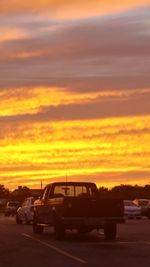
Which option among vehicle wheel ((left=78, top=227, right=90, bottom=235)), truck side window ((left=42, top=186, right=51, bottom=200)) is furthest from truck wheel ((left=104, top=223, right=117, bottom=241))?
truck side window ((left=42, top=186, right=51, bottom=200))

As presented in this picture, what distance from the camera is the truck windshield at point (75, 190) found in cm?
3131

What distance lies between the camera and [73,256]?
20.6m

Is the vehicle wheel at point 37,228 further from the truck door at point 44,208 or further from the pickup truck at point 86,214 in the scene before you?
the pickup truck at point 86,214

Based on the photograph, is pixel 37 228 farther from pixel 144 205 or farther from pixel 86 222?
pixel 144 205

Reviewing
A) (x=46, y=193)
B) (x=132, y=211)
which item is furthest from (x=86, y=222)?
(x=132, y=211)

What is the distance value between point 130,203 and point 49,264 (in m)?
41.6

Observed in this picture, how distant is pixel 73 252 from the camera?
2202 centimetres

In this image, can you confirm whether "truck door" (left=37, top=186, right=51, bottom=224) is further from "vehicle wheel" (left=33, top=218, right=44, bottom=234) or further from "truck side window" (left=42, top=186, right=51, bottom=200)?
"vehicle wheel" (left=33, top=218, right=44, bottom=234)

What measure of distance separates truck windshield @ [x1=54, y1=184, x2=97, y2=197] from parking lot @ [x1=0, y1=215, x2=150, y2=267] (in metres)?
2.40

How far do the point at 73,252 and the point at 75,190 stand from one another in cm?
981

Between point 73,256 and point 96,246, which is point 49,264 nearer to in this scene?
point 73,256

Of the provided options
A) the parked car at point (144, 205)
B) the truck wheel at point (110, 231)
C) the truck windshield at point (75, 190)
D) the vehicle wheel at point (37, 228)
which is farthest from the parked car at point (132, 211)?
the truck wheel at point (110, 231)

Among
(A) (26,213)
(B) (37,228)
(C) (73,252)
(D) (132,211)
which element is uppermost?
(D) (132,211)

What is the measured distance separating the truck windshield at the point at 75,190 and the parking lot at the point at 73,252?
2404 millimetres
